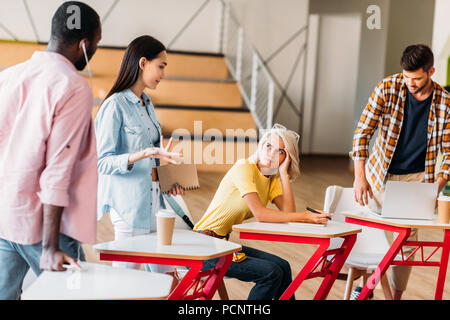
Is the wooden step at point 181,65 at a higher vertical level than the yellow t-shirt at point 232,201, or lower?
higher

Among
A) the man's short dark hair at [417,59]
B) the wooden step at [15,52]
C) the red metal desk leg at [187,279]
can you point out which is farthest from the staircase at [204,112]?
the red metal desk leg at [187,279]

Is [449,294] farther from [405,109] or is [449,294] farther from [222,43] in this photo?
[222,43]

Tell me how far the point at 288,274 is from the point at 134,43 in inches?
44.7

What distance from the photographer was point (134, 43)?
2400 mm

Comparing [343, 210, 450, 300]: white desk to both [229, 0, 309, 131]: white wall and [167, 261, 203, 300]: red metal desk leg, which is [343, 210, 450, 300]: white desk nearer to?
[167, 261, 203, 300]: red metal desk leg

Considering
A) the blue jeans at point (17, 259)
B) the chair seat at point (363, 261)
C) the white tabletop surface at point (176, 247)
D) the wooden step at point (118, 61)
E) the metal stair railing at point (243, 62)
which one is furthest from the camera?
the metal stair railing at point (243, 62)

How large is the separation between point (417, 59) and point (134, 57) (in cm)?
128

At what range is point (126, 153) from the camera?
7.74ft

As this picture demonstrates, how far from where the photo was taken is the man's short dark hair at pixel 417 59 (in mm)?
2803

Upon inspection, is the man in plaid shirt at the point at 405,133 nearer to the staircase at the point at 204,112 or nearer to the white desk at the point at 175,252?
the white desk at the point at 175,252

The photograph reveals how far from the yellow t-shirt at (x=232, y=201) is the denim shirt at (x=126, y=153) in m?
0.30

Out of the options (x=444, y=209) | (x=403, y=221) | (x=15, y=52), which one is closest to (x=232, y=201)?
(x=403, y=221)

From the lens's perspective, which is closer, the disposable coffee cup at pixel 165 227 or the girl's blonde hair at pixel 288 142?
the disposable coffee cup at pixel 165 227
